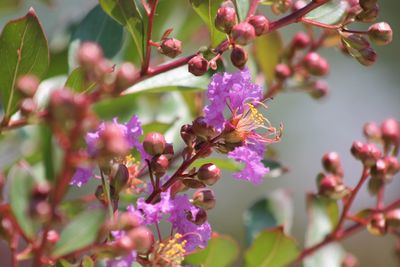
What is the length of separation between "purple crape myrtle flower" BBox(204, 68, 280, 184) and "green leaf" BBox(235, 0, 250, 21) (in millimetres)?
102

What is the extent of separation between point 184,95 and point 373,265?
11.5 ft

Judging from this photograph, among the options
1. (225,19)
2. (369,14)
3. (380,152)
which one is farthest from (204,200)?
(380,152)

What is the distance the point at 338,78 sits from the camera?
6328 mm

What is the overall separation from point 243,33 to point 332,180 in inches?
20.7

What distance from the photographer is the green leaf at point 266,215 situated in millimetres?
1746

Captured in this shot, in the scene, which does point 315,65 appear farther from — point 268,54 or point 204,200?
point 204,200

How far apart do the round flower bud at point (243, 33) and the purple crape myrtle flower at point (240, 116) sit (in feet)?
0.16

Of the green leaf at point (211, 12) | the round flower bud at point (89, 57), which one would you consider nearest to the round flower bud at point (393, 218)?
the green leaf at point (211, 12)

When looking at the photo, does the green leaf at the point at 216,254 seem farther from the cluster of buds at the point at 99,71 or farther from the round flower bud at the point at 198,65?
the cluster of buds at the point at 99,71

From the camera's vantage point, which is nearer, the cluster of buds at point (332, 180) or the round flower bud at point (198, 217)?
the round flower bud at point (198, 217)

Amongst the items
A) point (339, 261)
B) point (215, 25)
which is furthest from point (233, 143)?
point (339, 261)

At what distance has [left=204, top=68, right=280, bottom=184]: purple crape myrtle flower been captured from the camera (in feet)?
3.57

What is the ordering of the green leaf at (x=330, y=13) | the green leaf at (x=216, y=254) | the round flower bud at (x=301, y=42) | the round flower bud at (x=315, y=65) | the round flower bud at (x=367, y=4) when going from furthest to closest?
1. the round flower bud at (x=301, y=42)
2. the round flower bud at (x=315, y=65)
3. the green leaf at (x=216, y=254)
4. the green leaf at (x=330, y=13)
5. the round flower bud at (x=367, y=4)

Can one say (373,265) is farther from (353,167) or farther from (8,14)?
(8,14)
